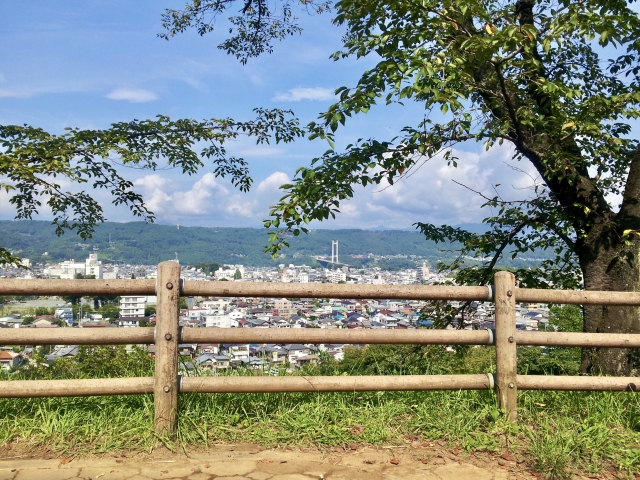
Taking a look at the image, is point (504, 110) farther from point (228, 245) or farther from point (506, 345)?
point (228, 245)

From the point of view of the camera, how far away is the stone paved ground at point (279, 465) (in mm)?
3100

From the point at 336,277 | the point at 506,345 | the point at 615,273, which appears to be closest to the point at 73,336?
the point at 506,345

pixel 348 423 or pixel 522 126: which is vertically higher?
pixel 522 126

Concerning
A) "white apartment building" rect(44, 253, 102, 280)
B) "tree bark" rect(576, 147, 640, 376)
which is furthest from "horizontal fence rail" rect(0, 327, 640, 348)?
"white apartment building" rect(44, 253, 102, 280)

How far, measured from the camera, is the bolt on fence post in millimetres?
3580

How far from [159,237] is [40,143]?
82.1 feet

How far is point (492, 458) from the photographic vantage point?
3.43 meters

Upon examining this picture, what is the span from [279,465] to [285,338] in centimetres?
88

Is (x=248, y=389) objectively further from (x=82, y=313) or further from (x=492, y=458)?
(x=82, y=313)

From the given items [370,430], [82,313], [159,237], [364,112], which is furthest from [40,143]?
[159,237]

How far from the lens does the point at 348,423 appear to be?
12.3 feet

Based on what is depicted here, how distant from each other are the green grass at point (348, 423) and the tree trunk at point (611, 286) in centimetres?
224

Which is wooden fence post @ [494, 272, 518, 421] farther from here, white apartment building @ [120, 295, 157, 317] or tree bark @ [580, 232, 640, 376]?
white apartment building @ [120, 295, 157, 317]

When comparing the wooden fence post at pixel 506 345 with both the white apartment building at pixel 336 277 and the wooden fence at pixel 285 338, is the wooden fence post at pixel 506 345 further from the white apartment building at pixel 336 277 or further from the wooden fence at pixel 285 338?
the white apartment building at pixel 336 277
